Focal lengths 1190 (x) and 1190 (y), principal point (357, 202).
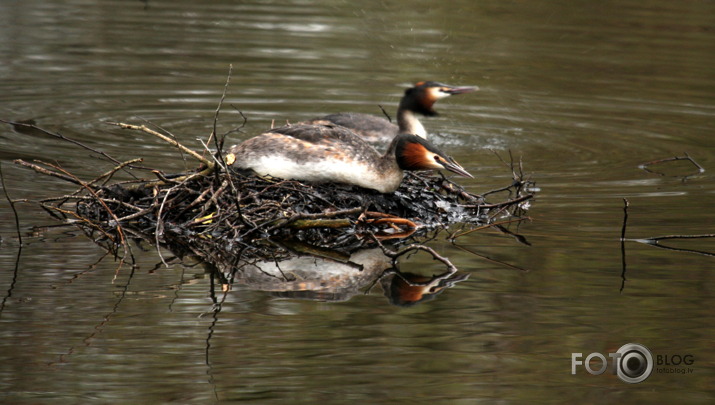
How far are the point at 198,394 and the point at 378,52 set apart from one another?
12535 mm

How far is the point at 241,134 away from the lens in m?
12.0

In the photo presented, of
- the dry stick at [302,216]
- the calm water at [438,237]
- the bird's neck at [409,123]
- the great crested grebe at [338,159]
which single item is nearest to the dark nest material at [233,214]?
the dry stick at [302,216]

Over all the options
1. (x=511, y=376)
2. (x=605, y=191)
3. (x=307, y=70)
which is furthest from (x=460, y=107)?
(x=511, y=376)

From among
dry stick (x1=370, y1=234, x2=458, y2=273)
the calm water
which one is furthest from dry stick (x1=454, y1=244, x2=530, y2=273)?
dry stick (x1=370, y1=234, x2=458, y2=273)

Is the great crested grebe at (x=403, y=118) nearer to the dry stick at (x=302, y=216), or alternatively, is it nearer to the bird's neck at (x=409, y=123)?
the bird's neck at (x=409, y=123)

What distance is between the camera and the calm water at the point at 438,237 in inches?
219

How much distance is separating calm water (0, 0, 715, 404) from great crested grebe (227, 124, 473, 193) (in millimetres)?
647

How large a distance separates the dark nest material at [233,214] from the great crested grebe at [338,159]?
4.2 inches

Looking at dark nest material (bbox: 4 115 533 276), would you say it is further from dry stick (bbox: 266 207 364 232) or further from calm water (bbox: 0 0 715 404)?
calm water (bbox: 0 0 715 404)

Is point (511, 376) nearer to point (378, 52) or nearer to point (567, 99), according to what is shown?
point (567, 99)

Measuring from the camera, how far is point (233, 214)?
765 centimetres

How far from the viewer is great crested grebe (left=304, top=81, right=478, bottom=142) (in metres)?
11.6

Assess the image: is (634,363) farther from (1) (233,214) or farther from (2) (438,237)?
(1) (233,214)

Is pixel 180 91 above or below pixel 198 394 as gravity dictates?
below
